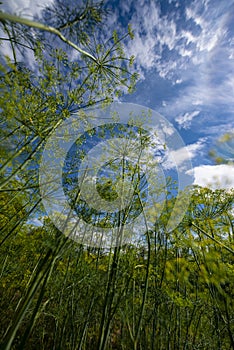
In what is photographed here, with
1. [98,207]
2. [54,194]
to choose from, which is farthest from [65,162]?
[98,207]

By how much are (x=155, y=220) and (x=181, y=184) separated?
38.6 inches

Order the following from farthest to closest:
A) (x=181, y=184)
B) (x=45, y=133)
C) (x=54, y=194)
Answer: (x=181, y=184) < (x=54, y=194) < (x=45, y=133)

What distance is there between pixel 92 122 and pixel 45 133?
1.03 meters

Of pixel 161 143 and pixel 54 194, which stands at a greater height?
pixel 161 143

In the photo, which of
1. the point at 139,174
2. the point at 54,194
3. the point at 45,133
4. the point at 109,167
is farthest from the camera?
the point at 109,167

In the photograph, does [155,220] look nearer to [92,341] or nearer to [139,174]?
[139,174]

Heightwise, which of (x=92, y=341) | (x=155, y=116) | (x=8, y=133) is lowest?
(x=92, y=341)

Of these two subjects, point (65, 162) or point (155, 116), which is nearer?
point (65, 162)

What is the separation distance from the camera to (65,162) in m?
3.67

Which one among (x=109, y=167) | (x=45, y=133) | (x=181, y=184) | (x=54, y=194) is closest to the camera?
(x=45, y=133)

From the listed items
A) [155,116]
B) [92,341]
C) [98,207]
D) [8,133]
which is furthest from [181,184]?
[92,341]

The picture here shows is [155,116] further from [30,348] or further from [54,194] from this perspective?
[30,348]

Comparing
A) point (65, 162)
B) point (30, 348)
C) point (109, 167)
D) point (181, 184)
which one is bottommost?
point (30, 348)

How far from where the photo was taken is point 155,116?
4012 mm
